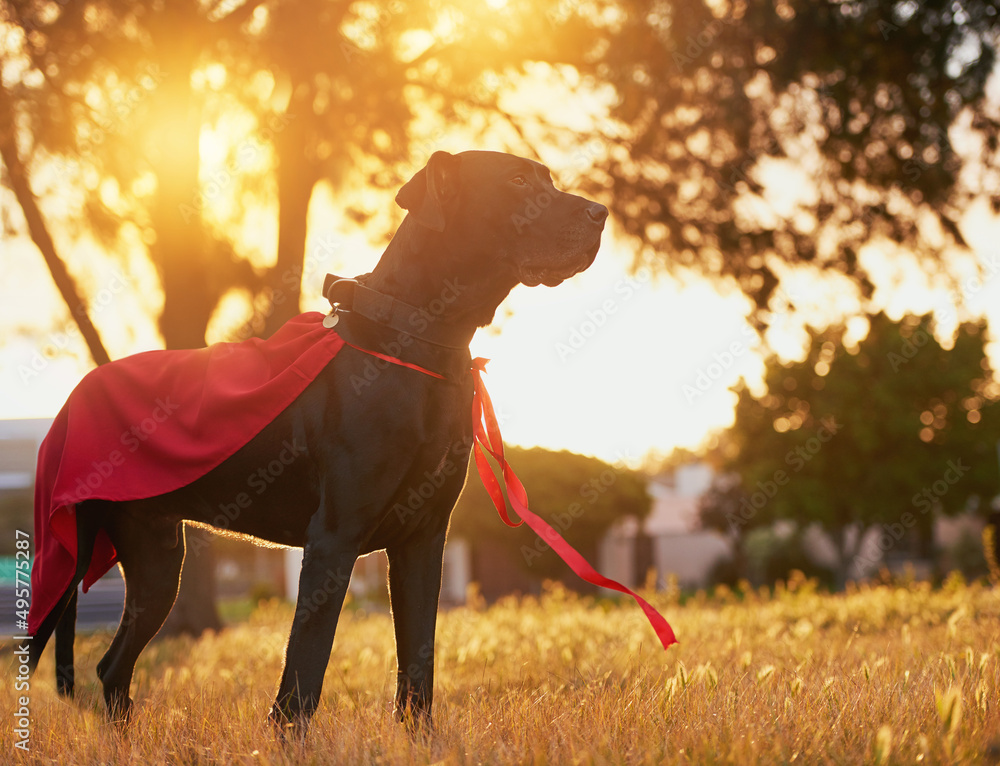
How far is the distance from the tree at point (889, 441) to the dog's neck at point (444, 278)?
2923 centimetres

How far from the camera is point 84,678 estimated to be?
5.09 meters

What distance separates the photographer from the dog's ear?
10.3 ft

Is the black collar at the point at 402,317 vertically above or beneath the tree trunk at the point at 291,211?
beneath

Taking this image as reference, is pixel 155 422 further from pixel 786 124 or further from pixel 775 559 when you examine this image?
pixel 775 559

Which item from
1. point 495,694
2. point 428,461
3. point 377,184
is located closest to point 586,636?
point 495,694

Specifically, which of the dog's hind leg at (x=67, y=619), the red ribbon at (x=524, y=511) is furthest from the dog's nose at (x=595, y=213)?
the dog's hind leg at (x=67, y=619)

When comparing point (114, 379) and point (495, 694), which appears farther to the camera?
point (495, 694)

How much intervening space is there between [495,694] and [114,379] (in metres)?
2.15

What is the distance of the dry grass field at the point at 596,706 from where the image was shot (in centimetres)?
254

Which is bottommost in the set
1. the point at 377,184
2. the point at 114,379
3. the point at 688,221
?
the point at 114,379

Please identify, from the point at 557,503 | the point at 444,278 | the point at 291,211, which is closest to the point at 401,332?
the point at 444,278

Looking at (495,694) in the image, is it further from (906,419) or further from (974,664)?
(906,419)
